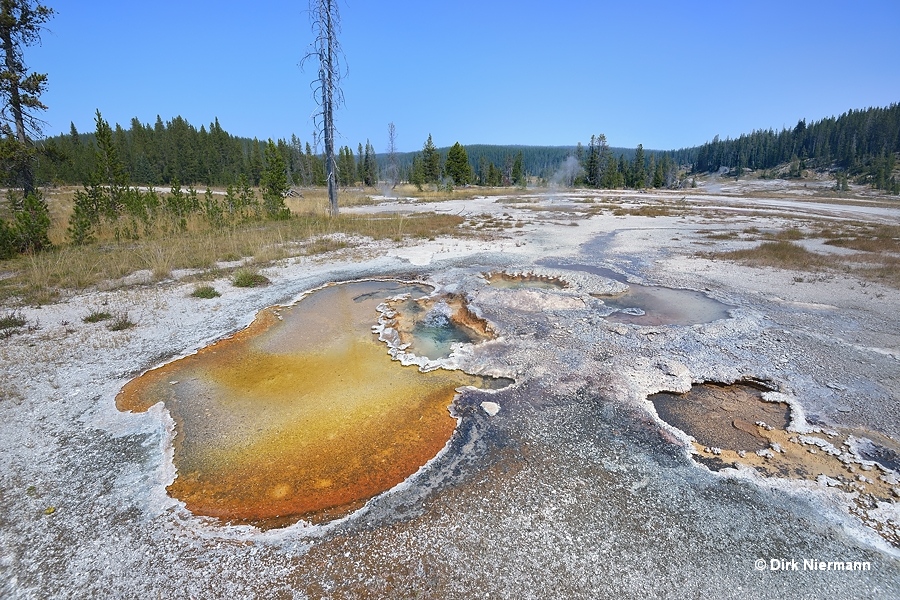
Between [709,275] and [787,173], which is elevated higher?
[787,173]

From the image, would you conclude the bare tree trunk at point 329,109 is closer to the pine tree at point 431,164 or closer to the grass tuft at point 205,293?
the grass tuft at point 205,293

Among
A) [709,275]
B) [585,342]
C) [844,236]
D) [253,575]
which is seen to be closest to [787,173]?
[844,236]

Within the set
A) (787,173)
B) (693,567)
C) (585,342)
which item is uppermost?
A: (787,173)

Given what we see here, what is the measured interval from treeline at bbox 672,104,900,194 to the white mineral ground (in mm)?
66856

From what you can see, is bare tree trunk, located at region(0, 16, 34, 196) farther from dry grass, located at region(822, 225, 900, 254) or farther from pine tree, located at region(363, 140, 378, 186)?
pine tree, located at region(363, 140, 378, 186)

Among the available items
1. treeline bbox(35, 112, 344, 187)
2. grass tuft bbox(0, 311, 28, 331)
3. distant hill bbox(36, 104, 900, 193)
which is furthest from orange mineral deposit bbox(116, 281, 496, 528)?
treeline bbox(35, 112, 344, 187)

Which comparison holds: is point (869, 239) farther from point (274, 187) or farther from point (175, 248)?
point (274, 187)

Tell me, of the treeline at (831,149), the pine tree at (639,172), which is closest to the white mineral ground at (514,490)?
the treeline at (831,149)

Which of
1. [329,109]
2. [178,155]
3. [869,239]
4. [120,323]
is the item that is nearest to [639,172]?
[869,239]

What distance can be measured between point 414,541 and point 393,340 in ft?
12.3

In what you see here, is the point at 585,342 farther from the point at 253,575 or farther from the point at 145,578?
the point at 145,578

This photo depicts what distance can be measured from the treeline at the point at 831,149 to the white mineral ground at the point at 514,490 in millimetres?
66856

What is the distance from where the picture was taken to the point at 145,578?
97.6 inches
